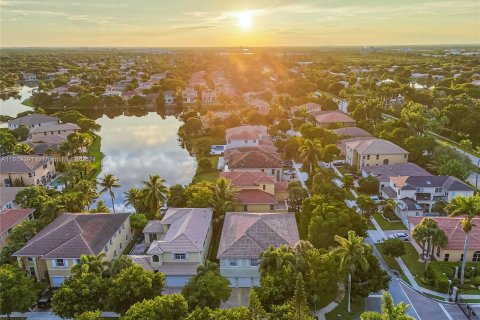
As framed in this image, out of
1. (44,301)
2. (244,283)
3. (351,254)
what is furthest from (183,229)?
(351,254)

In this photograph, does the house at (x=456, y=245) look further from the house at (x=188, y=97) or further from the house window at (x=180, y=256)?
the house at (x=188, y=97)

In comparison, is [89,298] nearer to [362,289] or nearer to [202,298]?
[202,298]

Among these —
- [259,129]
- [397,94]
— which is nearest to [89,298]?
[259,129]

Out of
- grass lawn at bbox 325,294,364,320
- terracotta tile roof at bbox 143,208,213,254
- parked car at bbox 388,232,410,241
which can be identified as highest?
terracotta tile roof at bbox 143,208,213,254

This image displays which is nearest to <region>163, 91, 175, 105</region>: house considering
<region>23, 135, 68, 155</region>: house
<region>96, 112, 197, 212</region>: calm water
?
<region>96, 112, 197, 212</region>: calm water

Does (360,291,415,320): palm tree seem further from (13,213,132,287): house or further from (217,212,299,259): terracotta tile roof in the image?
(13,213,132,287): house

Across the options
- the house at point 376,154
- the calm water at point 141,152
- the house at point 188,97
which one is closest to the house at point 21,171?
the calm water at point 141,152

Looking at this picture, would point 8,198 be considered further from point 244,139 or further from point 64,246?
point 244,139
